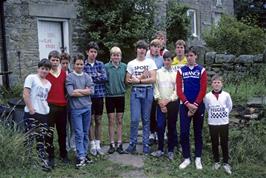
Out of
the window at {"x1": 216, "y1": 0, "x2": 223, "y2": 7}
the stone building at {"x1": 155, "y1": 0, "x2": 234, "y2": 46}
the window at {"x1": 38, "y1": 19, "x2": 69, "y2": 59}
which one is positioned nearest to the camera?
the window at {"x1": 38, "y1": 19, "x2": 69, "y2": 59}

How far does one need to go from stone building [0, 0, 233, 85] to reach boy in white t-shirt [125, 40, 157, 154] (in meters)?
5.54

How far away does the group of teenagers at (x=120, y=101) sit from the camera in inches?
239

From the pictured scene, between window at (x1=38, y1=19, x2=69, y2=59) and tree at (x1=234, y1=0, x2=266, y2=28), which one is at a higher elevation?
tree at (x1=234, y1=0, x2=266, y2=28)

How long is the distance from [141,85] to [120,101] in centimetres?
44

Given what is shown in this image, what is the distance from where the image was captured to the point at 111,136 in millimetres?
7062

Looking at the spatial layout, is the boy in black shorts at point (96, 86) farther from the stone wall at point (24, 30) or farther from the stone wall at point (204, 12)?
the stone wall at point (204, 12)

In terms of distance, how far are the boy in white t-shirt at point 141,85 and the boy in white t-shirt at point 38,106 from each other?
1441mm

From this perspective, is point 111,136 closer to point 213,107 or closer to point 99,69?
point 99,69

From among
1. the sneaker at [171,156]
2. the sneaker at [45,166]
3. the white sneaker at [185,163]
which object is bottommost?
the white sneaker at [185,163]

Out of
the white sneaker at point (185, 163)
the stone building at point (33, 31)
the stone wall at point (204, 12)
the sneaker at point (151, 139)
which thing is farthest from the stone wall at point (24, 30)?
the stone wall at point (204, 12)

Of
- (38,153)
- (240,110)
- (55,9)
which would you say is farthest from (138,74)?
(55,9)

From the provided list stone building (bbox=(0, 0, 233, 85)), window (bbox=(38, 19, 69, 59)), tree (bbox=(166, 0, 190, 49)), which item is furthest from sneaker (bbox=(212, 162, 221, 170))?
tree (bbox=(166, 0, 190, 49))

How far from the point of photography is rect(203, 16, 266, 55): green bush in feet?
51.2

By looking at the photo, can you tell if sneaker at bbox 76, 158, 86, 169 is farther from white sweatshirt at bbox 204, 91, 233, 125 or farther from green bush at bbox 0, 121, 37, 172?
white sweatshirt at bbox 204, 91, 233, 125
